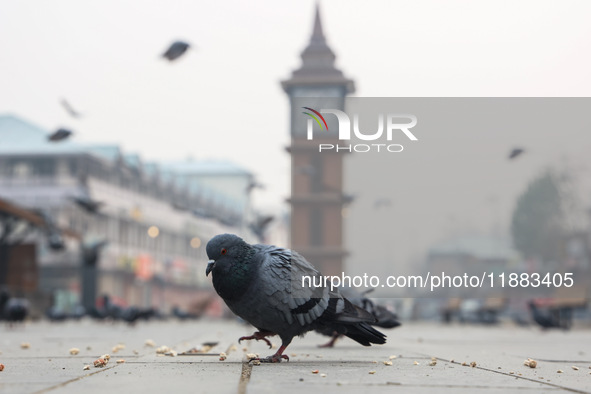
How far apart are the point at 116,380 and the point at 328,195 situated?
49642 mm

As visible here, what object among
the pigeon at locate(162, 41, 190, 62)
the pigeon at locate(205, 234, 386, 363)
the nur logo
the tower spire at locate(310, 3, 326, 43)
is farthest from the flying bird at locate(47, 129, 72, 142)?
the tower spire at locate(310, 3, 326, 43)

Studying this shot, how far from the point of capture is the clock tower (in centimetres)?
5019

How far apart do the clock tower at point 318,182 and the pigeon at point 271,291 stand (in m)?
43.4

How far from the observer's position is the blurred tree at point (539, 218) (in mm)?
75125

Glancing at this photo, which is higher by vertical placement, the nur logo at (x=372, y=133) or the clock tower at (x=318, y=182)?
the clock tower at (x=318, y=182)

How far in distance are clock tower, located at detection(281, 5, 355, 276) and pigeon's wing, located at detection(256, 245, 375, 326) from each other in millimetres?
43352

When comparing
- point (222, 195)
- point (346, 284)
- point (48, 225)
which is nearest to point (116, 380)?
point (346, 284)

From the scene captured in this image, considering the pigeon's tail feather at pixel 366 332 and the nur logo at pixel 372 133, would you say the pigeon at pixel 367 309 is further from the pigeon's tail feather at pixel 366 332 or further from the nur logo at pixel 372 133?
the nur logo at pixel 372 133

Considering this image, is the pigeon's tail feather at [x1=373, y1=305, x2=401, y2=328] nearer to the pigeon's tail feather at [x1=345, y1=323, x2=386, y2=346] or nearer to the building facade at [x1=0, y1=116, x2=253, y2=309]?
the pigeon's tail feather at [x1=345, y1=323, x2=386, y2=346]

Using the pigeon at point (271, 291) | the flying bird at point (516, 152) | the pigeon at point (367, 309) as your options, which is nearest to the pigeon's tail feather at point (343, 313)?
the pigeon at point (271, 291)

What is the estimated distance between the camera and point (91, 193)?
56.4 m

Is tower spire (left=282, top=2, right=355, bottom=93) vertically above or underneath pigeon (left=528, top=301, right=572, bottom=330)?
above

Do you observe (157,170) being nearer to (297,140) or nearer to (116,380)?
(297,140)

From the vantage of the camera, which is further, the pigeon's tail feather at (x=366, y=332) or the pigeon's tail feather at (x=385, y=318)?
the pigeon's tail feather at (x=385, y=318)
